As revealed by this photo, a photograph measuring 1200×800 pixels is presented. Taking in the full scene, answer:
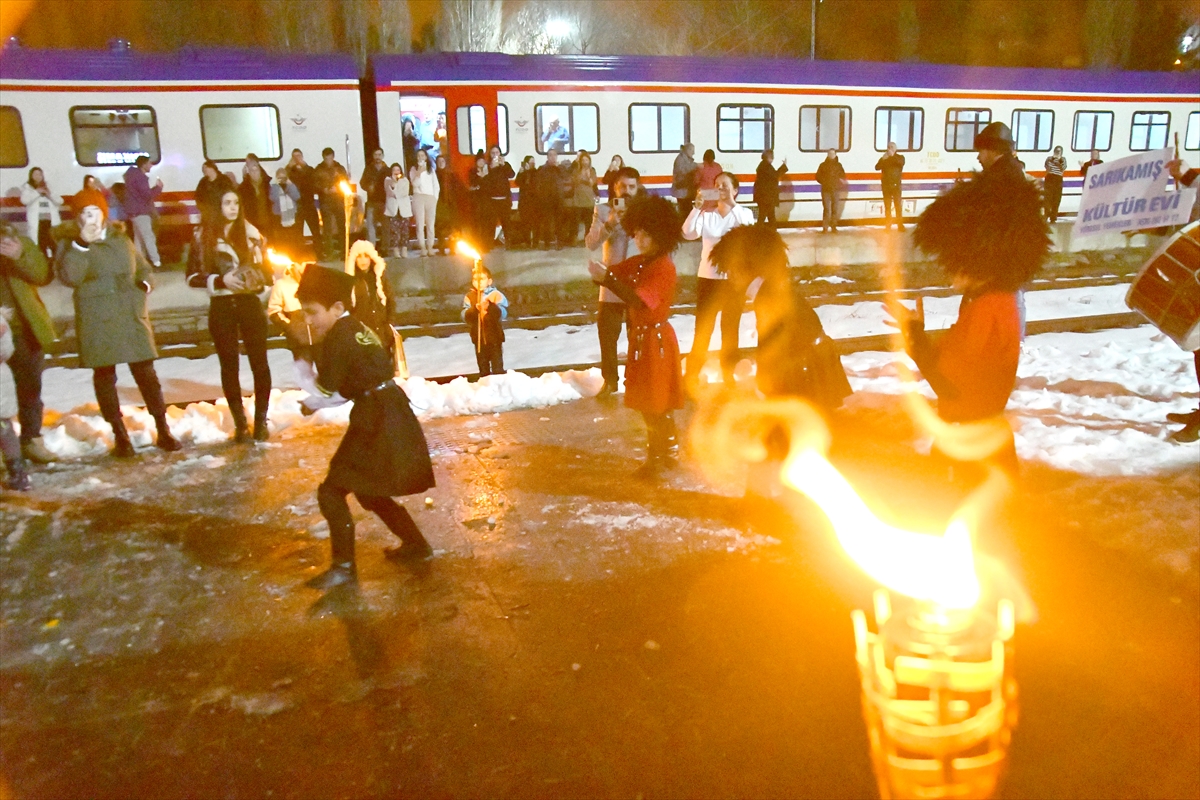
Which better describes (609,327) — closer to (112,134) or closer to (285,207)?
(285,207)

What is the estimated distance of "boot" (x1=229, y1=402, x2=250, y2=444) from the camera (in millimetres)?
7211

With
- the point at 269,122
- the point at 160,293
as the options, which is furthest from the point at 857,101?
the point at 160,293

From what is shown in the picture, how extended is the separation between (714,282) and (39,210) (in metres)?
12.2

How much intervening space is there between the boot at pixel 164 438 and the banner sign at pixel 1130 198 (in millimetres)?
7000

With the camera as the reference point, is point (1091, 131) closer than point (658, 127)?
No

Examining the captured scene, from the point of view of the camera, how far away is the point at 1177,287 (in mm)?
6016

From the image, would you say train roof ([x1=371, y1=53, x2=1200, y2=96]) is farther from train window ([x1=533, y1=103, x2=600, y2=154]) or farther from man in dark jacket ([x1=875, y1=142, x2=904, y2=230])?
man in dark jacket ([x1=875, y1=142, x2=904, y2=230])

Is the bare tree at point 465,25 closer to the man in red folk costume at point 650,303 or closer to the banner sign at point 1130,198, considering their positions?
the banner sign at point 1130,198

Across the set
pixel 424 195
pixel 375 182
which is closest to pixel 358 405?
pixel 424 195

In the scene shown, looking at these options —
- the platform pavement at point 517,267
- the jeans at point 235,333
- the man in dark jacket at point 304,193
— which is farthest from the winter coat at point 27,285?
the man in dark jacket at point 304,193

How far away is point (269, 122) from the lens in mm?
17641

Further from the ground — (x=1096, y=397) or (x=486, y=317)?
(x=486, y=317)

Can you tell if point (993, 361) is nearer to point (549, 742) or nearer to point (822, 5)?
point (549, 742)

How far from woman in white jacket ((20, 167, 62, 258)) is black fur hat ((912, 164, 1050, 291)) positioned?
1445 cm
